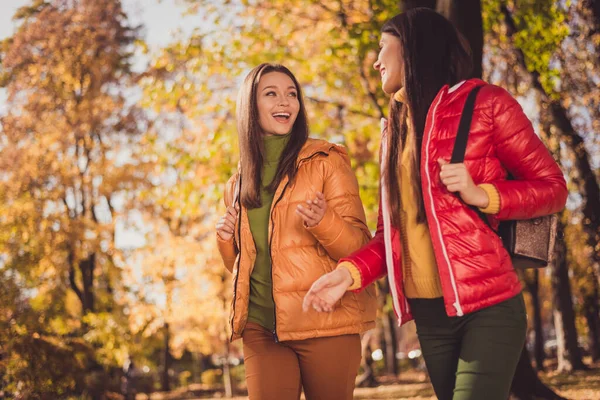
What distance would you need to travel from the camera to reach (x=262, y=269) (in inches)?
165

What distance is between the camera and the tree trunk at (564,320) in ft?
64.2

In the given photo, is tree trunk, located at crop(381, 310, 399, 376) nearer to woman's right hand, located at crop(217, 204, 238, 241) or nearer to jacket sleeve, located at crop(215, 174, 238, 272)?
jacket sleeve, located at crop(215, 174, 238, 272)

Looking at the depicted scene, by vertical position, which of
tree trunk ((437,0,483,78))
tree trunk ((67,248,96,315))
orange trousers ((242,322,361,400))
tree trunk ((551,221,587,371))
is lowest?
tree trunk ((551,221,587,371))

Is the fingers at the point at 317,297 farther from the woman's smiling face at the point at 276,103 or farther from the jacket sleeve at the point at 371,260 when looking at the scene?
the woman's smiling face at the point at 276,103

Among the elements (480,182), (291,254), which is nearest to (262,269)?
(291,254)

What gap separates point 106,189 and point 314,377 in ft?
69.4

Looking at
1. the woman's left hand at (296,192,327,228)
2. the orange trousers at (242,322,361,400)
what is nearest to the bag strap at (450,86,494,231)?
the woman's left hand at (296,192,327,228)

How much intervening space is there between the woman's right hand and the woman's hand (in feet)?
3.49

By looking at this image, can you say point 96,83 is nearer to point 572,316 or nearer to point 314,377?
point 572,316

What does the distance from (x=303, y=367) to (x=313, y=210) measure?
904 millimetres

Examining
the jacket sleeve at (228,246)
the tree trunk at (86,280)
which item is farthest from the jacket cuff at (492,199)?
the tree trunk at (86,280)

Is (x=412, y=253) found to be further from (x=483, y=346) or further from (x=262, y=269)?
(x=262, y=269)

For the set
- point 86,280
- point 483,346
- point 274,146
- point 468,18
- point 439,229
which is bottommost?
point 86,280

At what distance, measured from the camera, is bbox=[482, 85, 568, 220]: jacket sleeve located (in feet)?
10.0
